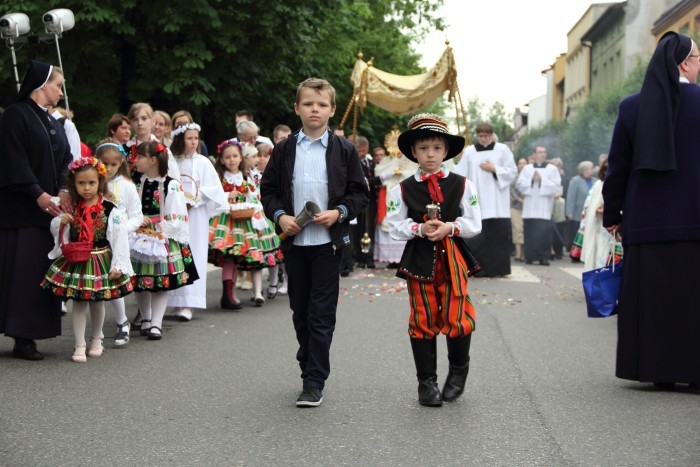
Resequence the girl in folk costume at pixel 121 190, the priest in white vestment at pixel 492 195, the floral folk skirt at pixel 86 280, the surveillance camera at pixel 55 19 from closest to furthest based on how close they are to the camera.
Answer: the floral folk skirt at pixel 86 280 < the girl in folk costume at pixel 121 190 < the surveillance camera at pixel 55 19 < the priest in white vestment at pixel 492 195

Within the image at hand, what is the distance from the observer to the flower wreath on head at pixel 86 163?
8.23 m

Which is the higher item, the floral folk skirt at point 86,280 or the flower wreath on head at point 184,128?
the flower wreath on head at point 184,128

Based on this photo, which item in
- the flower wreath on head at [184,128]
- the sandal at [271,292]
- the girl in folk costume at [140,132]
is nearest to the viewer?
the girl in folk costume at [140,132]

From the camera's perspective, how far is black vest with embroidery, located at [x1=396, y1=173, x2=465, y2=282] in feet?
22.1

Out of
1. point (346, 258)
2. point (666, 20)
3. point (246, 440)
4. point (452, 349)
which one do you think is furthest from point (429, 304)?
point (666, 20)

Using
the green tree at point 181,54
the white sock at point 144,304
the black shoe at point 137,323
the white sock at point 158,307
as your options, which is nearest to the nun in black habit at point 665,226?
the white sock at point 158,307

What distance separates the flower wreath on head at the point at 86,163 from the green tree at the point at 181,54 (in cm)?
1195

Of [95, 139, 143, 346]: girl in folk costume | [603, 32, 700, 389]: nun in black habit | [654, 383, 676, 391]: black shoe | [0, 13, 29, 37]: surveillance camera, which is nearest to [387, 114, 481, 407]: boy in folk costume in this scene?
[603, 32, 700, 389]: nun in black habit

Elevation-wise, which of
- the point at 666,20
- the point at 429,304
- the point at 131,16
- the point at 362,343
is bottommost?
the point at 362,343

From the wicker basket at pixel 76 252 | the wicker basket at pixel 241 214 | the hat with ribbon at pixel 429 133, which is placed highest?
the hat with ribbon at pixel 429 133

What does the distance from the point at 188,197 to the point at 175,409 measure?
4408 mm

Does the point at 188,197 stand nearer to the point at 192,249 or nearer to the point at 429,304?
the point at 192,249

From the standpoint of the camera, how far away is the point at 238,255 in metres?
11.8

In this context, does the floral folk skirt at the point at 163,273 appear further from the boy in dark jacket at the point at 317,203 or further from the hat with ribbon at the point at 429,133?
the hat with ribbon at the point at 429,133
